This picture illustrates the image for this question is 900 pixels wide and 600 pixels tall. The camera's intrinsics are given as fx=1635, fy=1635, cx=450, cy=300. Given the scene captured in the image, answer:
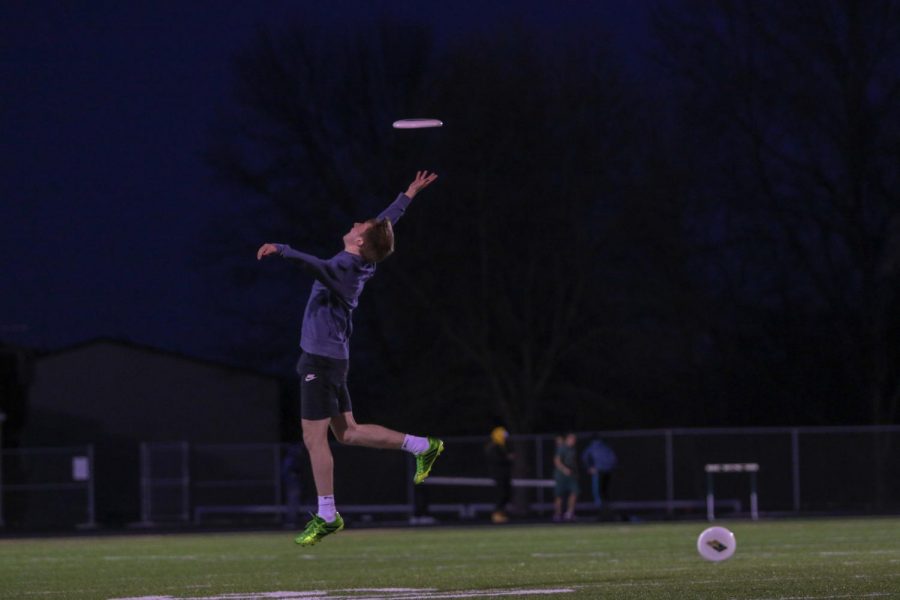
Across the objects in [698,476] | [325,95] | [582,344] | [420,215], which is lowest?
[698,476]

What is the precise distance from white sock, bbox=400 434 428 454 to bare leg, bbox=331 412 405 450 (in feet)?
0.36

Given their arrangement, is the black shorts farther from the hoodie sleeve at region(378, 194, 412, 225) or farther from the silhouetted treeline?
the silhouetted treeline

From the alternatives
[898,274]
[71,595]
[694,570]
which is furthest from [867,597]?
[898,274]

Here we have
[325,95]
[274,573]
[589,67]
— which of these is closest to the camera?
[274,573]

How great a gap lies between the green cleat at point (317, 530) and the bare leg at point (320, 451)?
24 centimetres

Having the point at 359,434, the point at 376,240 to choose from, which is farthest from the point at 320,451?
the point at 376,240

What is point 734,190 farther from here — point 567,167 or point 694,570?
point 694,570

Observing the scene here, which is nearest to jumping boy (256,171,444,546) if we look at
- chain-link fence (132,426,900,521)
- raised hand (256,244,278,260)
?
raised hand (256,244,278,260)

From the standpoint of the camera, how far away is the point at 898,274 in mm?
43719

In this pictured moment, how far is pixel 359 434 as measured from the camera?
12594 mm

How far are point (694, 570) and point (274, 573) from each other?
411 cm

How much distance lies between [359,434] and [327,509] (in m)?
0.63

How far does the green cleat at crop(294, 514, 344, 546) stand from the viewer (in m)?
12.4

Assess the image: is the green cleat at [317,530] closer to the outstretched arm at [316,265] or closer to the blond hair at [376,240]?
the outstretched arm at [316,265]
